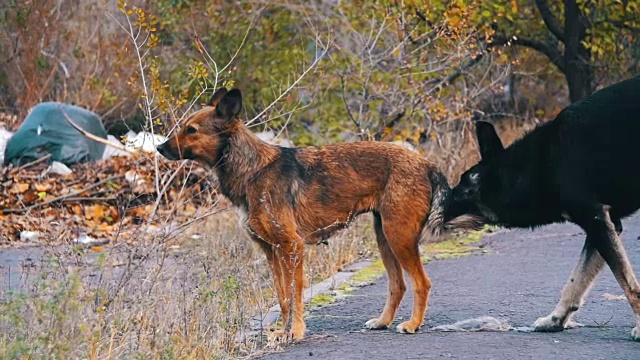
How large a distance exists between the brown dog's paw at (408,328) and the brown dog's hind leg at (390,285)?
299 mm

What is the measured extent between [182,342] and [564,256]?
22.1ft

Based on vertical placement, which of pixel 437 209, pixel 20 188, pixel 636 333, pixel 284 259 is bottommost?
pixel 636 333

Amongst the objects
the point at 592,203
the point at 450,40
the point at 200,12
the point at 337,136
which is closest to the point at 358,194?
the point at 592,203

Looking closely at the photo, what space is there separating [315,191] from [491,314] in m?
1.73

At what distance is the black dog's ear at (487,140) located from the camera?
8949mm

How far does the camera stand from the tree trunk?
18750 millimetres

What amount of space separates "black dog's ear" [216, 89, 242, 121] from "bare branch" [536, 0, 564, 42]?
1144cm

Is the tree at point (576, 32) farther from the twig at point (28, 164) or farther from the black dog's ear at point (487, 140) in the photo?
the black dog's ear at point (487, 140)

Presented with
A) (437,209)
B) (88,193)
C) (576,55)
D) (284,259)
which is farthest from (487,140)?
(576,55)

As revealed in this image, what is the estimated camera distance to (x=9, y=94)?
23766 millimetres

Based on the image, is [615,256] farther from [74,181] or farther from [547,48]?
[547,48]

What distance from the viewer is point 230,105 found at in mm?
8664

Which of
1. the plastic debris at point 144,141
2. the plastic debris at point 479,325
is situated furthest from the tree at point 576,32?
the plastic debris at point 479,325

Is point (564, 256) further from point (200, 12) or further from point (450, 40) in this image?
point (200, 12)
